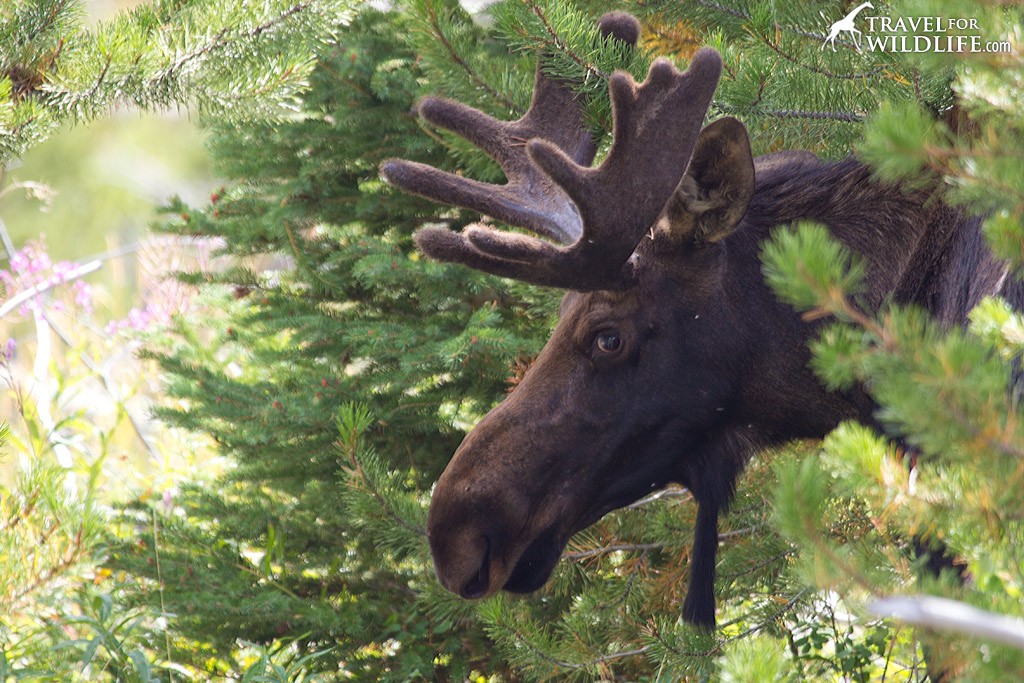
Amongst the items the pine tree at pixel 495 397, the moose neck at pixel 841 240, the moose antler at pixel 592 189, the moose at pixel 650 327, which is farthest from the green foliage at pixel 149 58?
the moose neck at pixel 841 240

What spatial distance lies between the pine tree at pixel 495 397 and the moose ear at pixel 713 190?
205 millimetres

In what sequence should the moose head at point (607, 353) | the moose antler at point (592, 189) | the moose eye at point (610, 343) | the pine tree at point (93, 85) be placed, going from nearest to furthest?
the moose antler at point (592, 189), the moose head at point (607, 353), the moose eye at point (610, 343), the pine tree at point (93, 85)

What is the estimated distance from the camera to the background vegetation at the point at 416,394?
1.25m

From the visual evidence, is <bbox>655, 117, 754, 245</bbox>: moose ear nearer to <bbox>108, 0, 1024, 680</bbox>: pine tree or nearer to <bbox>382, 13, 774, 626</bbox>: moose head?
<bbox>382, 13, 774, 626</bbox>: moose head

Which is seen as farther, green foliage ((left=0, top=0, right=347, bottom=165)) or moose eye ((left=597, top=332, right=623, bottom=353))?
green foliage ((left=0, top=0, right=347, bottom=165))

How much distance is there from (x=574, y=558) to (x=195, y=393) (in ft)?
4.92

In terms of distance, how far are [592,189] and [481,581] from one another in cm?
89

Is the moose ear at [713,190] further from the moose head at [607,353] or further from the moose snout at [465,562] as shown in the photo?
the moose snout at [465,562]

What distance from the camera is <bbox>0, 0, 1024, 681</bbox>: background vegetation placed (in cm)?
125

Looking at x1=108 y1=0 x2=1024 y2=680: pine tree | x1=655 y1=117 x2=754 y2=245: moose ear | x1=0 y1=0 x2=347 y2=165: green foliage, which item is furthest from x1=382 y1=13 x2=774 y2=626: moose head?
x1=0 y1=0 x2=347 y2=165: green foliage

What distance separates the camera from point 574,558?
317 cm

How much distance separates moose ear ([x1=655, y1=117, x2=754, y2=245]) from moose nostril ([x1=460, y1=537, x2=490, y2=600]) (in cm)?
Result: 80

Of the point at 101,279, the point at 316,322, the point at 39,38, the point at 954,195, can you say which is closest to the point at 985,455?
the point at 954,195

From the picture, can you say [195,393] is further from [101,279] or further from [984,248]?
[101,279]
